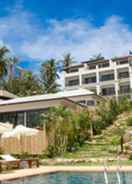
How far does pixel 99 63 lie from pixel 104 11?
172 ft

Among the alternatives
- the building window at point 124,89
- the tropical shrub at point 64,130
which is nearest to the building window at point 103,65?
the building window at point 124,89

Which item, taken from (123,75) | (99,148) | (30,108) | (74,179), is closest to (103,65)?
(123,75)

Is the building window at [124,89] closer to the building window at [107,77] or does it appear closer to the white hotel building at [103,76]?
Answer: the white hotel building at [103,76]

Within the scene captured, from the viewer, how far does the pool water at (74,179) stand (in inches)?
531

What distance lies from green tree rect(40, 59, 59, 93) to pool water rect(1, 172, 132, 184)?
43.1 m

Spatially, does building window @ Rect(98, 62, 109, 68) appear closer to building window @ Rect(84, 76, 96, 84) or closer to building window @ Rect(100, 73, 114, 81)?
building window @ Rect(100, 73, 114, 81)

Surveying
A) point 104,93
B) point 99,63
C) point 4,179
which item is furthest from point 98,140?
point 99,63

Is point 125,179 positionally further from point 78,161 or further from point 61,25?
point 61,25

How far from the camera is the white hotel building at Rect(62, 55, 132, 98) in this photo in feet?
207

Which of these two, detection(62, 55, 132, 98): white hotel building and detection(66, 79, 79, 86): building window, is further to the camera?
detection(66, 79, 79, 86): building window

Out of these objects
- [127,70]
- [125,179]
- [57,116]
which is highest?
[127,70]

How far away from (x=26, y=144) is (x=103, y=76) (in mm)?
45058

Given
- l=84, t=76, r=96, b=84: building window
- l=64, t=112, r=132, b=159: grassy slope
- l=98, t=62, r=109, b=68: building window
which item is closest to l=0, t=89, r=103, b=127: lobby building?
l=64, t=112, r=132, b=159: grassy slope

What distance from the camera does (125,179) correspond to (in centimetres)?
1366
